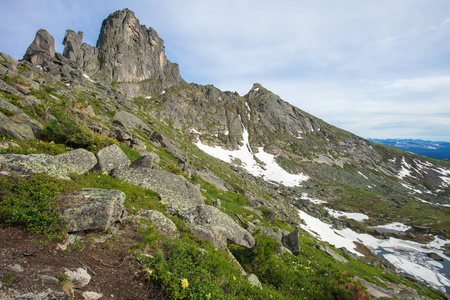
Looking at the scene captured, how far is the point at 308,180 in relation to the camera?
313 ft

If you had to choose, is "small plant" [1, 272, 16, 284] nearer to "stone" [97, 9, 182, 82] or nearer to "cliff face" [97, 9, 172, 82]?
"stone" [97, 9, 182, 82]


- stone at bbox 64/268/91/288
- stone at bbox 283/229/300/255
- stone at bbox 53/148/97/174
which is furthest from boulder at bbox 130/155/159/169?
stone at bbox 283/229/300/255

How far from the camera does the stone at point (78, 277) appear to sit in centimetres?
476

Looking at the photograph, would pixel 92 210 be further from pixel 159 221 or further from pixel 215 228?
pixel 215 228

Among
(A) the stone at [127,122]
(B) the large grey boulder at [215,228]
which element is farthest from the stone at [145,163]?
(A) the stone at [127,122]

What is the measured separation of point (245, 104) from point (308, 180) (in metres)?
87.2

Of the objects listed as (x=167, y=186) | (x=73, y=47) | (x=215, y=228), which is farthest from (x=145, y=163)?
(x=73, y=47)

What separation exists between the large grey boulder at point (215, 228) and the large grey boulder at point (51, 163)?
6.70 metres

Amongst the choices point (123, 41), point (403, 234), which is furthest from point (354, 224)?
point (123, 41)

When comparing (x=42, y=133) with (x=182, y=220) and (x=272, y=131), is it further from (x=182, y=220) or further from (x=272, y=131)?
(x=272, y=131)

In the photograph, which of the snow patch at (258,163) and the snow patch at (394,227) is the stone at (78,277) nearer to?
the snow patch at (394,227)

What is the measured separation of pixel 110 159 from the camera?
12750mm

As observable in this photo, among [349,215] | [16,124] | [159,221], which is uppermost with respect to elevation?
[16,124]

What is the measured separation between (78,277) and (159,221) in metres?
4.12
